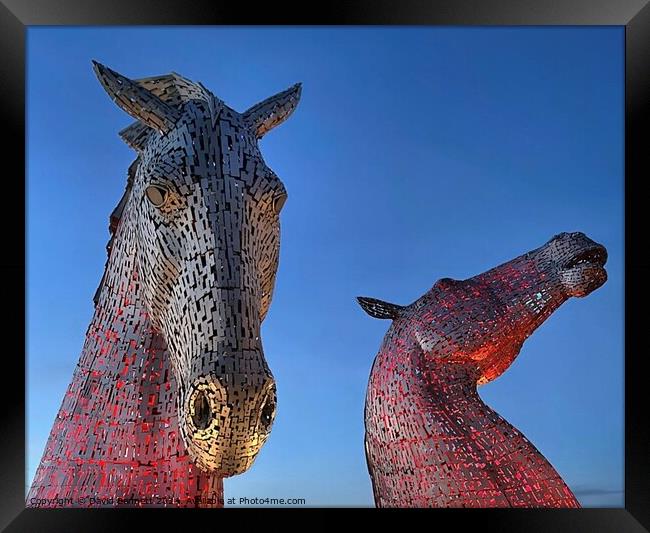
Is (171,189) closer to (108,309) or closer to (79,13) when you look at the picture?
(108,309)

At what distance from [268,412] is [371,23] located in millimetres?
1881

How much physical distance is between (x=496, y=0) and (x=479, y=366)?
1.44 meters

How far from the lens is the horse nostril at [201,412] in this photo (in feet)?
4.53

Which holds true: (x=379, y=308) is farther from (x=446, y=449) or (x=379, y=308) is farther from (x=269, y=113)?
(x=269, y=113)

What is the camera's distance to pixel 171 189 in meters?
1.57

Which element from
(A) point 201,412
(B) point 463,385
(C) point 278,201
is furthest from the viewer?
(B) point 463,385

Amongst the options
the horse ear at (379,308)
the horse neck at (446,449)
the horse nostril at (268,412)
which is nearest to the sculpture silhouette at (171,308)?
the horse nostril at (268,412)

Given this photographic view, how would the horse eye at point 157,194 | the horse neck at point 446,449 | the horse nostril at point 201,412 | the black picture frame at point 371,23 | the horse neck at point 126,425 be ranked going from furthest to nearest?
1. the black picture frame at point 371,23
2. the horse neck at point 446,449
3. the horse neck at point 126,425
4. the horse eye at point 157,194
5. the horse nostril at point 201,412

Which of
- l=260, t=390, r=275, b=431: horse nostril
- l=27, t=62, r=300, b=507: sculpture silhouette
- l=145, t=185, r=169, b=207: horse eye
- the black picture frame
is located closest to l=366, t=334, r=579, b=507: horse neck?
the black picture frame

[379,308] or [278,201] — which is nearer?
[278,201]

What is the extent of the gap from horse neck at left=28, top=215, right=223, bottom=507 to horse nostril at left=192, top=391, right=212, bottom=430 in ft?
1.05

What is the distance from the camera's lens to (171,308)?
1572 mm

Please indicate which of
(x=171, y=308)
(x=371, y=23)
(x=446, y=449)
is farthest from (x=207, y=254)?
(x=371, y=23)

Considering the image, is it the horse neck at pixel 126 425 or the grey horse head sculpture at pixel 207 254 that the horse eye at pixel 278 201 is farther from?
the horse neck at pixel 126 425
